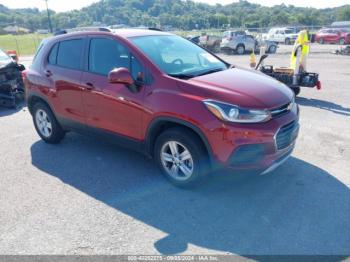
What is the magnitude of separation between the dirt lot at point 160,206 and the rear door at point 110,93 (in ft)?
2.25

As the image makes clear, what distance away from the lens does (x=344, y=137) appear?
571cm

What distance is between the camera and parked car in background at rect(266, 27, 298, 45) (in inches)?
1353

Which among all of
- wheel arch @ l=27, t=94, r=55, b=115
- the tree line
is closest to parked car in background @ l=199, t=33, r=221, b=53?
wheel arch @ l=27, t=94, r=55, b=115

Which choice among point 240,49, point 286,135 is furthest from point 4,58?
point 240,49

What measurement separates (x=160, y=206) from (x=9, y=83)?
22.3ft

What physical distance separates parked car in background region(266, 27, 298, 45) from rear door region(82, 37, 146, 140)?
32243mm

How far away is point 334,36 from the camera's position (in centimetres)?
3238

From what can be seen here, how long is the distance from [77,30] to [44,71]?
0.87 meters

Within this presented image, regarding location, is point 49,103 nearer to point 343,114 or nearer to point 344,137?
point 344,137

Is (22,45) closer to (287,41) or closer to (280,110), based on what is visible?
(287,41)

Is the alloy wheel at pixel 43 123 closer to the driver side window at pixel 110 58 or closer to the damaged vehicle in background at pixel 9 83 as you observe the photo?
the driver side window at pixel 110 58

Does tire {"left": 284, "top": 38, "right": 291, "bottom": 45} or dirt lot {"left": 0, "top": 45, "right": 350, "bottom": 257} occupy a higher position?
dirt lot {"left": 0, "top": 45, "right": 350, "bottom": 257}

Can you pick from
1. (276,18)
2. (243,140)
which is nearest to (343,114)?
(243,140)

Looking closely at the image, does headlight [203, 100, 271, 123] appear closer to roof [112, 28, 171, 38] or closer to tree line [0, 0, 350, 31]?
roof [112, 28, 171, 38]
